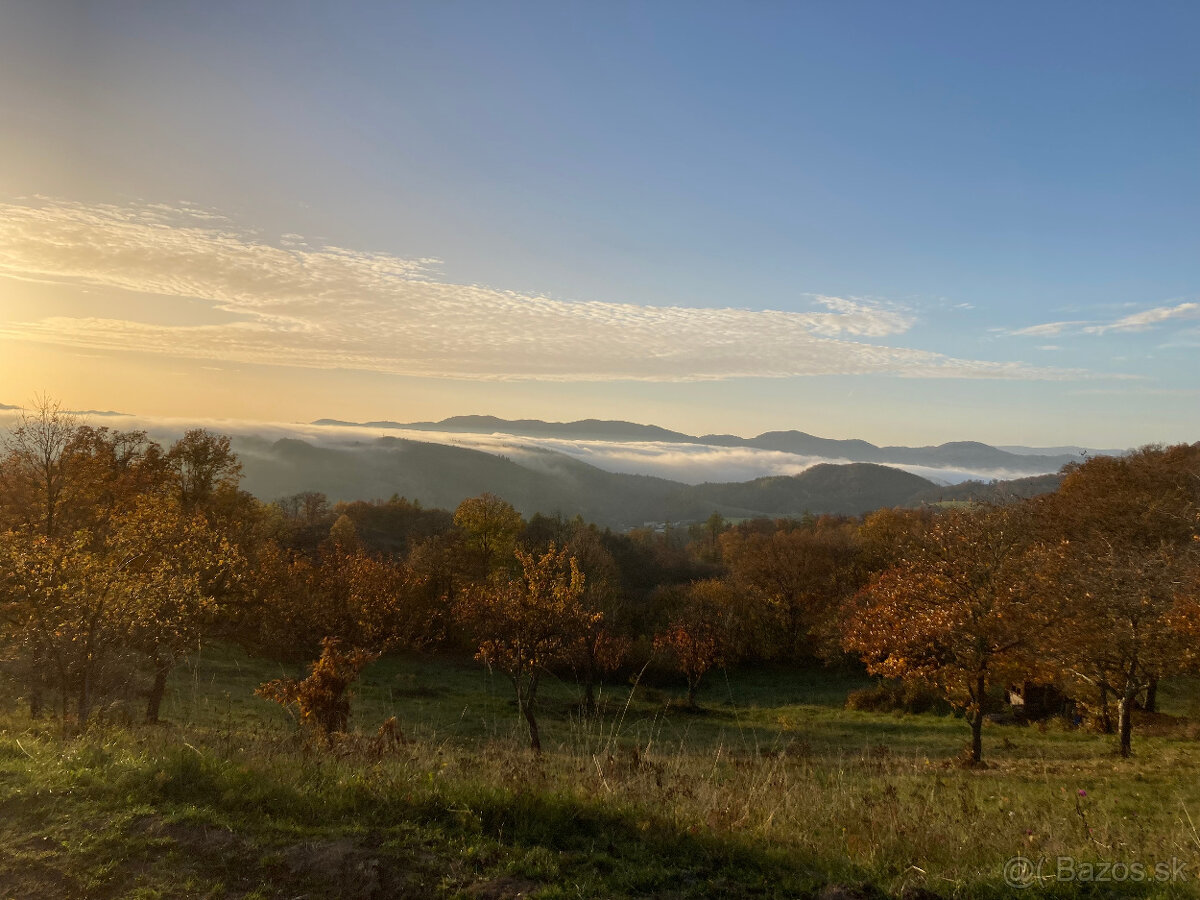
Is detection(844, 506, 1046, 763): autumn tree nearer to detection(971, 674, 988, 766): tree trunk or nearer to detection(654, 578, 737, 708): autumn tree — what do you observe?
detection(971, 674, 988, 766): tree trunk

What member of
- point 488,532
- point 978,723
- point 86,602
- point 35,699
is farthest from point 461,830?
point 488,532

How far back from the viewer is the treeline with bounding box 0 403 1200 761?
1503 cm

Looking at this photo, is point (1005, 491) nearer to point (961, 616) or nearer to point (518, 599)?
point (961, 616)

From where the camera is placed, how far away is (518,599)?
81.5ft

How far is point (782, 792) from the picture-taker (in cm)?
846

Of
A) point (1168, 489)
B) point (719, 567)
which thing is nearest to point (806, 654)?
point (1168, 489)

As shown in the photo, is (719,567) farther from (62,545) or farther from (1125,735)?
(62,545)

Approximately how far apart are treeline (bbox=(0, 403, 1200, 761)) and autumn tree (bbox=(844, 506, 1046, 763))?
0.22 ft

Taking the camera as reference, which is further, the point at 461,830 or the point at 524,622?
the point at 524,622

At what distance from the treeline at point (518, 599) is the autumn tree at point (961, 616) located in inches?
2.6

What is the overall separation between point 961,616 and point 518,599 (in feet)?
49.6

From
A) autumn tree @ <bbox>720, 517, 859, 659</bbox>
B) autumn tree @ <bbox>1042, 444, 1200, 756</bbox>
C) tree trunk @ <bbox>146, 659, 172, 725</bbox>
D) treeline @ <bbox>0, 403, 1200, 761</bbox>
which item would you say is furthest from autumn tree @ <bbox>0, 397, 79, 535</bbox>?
autumn tree @ <bbox>720, 517, 859, 659</bbox>

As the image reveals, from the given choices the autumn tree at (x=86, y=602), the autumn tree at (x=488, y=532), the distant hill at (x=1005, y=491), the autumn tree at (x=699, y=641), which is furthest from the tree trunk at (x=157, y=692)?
the autumn tree at (x=488, y=532)

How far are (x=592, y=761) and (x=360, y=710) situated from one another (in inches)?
952
